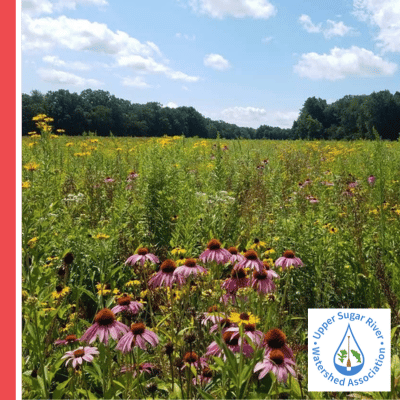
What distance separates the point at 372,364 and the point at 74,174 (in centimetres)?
479

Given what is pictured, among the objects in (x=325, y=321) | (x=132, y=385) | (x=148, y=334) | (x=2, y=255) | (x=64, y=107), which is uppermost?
(x=64, y=107)

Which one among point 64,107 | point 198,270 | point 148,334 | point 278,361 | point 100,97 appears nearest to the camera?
point 278,361

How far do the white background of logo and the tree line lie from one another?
10131mm

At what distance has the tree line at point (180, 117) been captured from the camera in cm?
2189

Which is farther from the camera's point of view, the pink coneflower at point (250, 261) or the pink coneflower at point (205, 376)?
the pink coneflower at point (250, 261)

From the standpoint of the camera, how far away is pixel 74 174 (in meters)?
5.23

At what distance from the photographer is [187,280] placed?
175 centimetres

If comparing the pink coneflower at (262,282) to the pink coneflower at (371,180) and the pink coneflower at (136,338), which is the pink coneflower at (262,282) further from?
the pink coneflower at (371,180)

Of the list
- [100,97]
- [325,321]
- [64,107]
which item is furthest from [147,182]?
[100,97]

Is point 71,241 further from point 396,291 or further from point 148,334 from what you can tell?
point 396,291

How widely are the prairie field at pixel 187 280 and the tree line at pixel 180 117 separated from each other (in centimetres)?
795

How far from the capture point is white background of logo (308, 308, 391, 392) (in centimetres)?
109

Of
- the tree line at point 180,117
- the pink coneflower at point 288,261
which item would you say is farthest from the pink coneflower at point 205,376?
the tree line at point 180,117

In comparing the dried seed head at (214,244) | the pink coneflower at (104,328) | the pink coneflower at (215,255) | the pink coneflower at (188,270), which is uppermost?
the dried seed head at (214,244)
